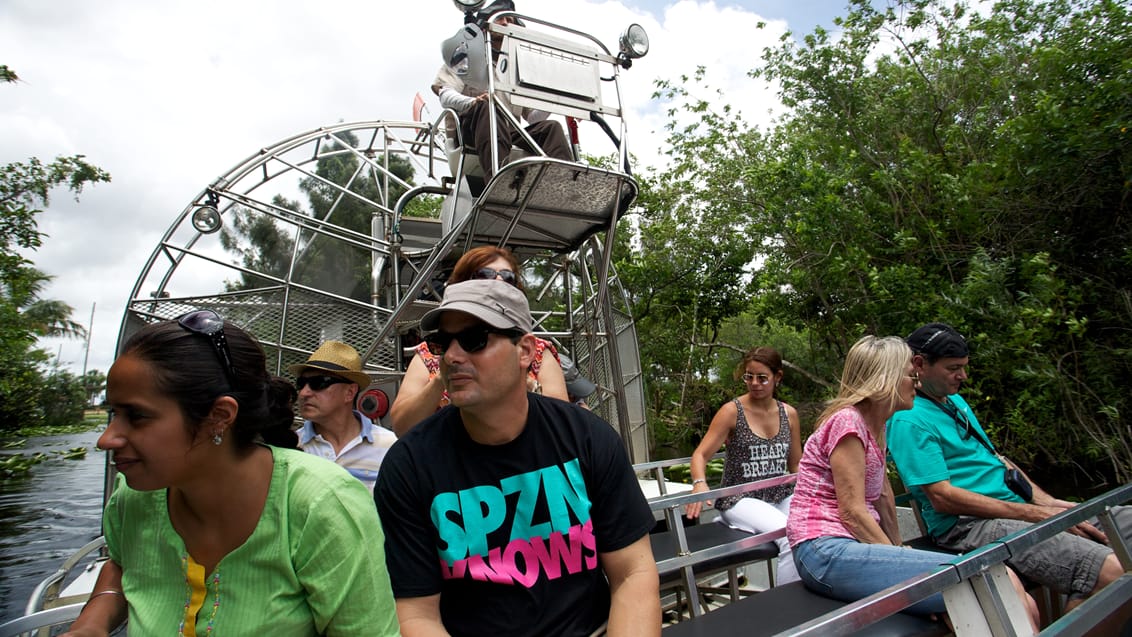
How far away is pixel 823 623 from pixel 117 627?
159cm

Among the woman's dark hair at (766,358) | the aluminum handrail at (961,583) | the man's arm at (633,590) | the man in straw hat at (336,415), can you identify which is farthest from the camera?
the woman's dark hair at (766,358)

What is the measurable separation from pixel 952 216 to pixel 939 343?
8.23 metres

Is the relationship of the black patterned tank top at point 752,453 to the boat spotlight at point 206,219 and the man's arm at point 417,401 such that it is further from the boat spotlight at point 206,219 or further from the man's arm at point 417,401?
the boat spotlight at point 206,219

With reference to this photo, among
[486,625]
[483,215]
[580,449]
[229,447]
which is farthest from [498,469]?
[483,215]

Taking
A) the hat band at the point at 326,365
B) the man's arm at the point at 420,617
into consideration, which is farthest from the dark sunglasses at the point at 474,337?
the hat band at the point at 326,365

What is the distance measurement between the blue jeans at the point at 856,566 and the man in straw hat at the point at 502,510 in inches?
35.2

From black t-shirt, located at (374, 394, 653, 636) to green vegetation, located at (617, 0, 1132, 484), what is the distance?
292 inches

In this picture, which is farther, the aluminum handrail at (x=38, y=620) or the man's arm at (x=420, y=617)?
the man's arm at (x=420, y=617)

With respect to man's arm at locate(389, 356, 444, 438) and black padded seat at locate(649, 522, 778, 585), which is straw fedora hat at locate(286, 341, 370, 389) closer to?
man's arm at locate(389, 356, 444, 438)

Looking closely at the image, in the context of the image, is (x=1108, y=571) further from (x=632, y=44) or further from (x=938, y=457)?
(x=632, y=44)

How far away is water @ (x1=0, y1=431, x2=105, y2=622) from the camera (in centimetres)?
918

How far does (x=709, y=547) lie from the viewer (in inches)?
121

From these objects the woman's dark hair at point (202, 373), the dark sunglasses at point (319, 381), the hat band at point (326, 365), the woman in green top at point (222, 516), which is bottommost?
the woman in green top at point (222, 516)

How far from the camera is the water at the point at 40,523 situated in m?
9.18
